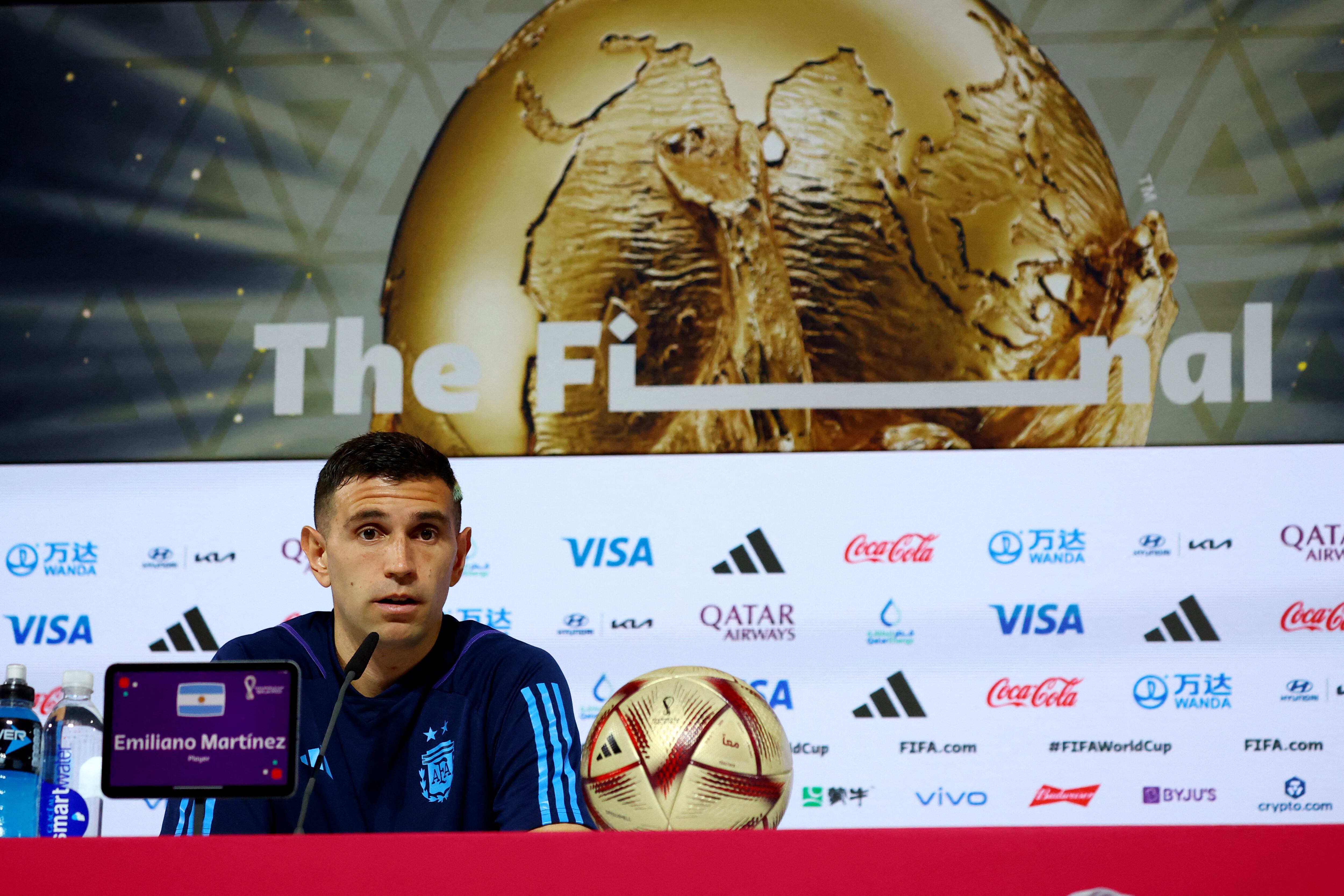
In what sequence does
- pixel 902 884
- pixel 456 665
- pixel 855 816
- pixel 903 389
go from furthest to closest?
pixel 903 389, pixel 855 816, pixel 456 665, pixel 902 884

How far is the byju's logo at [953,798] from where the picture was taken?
3281 millimetres

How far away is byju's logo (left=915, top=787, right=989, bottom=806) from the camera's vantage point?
3.28 m

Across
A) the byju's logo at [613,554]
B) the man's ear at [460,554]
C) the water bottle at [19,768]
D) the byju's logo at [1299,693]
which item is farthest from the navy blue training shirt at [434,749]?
the byju's logo at [1299,693]

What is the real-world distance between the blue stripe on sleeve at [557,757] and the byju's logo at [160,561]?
223cm

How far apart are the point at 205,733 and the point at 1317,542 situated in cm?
302

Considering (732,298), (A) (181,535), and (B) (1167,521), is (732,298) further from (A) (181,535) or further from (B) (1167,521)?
(A) (181,535)

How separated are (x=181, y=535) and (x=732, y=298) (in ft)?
5.44

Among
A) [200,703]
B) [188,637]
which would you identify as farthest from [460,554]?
[188,637]

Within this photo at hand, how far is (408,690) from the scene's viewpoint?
1682 mm

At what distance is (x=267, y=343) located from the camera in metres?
3.72

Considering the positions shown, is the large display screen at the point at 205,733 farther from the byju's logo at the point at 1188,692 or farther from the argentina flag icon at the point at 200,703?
the byju's logo at the point at 1188,692

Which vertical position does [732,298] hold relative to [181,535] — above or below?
above

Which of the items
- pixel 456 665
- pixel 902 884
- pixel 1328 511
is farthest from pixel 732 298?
pixel 902 884

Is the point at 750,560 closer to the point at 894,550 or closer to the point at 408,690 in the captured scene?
the point at 894,550
